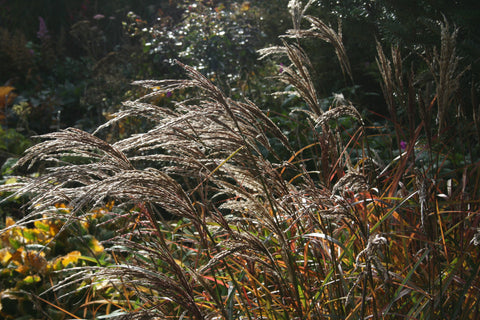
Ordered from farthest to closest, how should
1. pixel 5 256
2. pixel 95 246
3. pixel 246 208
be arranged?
1. pixel 95 246
2. pixel 5 256
3. pixel 246 208

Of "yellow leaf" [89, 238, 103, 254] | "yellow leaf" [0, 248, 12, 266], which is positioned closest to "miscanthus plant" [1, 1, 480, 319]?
"yellow leaf" [89, 238, 103, 254]

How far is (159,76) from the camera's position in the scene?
679 cm

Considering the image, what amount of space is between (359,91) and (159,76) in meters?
2.78

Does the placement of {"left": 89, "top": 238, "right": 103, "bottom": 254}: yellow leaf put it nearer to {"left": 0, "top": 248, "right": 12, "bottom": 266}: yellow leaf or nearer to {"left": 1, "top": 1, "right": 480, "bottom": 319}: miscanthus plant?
{"left": 0, "top": 248, "right": 12, "bottom": 266}: yellow leaf

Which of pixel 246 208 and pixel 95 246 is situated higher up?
pixel 246 208

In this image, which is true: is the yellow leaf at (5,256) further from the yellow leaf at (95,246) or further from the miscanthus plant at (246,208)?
the miscanthus plant at (246,208)

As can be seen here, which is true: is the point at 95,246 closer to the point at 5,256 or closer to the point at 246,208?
the point at 5,256

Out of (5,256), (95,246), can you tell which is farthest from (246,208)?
(5,256)

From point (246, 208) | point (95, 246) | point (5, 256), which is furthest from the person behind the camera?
point (95, 246)

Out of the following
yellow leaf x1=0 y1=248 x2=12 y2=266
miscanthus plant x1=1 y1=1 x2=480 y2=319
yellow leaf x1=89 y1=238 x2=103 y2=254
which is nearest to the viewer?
miscanthus plant x1=1 y1=1 x2=480 y2=319

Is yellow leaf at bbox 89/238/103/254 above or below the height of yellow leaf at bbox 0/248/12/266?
below

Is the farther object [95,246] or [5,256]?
[95,246]

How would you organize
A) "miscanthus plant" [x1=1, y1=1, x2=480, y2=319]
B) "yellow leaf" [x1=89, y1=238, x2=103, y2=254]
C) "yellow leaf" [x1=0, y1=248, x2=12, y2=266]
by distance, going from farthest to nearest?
"yellow leaf" [x1=89, y1=238, x2=103, y2=254], "yellow leaf" [x1=0, y1=248, x2=12, y2=266], "miscanthus plant" [x1=1, y1=1, x2=480, y2=319]

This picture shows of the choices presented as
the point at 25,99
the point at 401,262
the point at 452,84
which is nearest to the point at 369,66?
the point at 401,262
